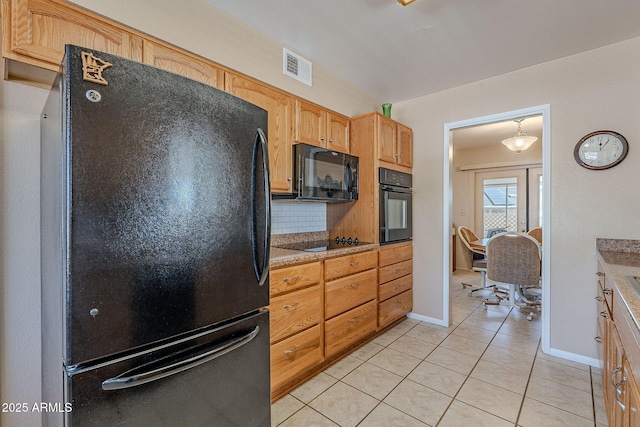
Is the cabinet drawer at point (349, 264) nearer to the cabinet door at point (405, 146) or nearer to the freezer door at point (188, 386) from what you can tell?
the freezer door at point (188, 386)

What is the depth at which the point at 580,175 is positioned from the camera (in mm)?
2295

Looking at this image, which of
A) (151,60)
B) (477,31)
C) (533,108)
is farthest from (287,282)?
(533,108)

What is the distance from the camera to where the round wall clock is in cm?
214

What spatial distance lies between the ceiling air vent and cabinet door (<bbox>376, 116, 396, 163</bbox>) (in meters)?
0.77

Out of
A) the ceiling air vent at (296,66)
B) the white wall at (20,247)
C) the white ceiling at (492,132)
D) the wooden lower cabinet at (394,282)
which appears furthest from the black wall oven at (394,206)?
the white wall at (20,247)

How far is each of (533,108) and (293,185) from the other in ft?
7.26

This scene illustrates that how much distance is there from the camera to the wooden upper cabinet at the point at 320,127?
2285 millimetres

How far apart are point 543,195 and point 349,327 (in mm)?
2017

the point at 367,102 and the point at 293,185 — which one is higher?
the point at 367,102

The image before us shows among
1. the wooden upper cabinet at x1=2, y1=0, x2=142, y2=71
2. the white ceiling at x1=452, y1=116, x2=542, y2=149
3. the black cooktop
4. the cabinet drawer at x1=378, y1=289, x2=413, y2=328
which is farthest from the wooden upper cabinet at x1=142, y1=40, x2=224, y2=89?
the white ceiling at x1=452, y1=116, x2=542, y2=149

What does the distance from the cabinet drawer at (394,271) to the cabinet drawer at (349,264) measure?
0.16 meters

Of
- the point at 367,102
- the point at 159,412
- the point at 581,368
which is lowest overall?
the point at 581,368

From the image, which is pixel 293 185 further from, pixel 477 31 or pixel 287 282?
pixel 477 31

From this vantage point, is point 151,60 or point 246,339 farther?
point 151,60
